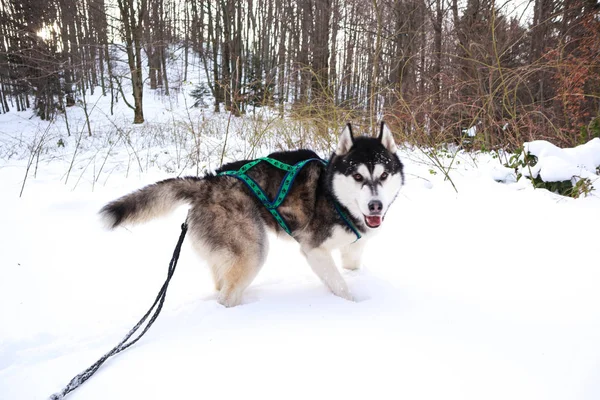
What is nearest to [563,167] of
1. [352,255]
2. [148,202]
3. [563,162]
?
[563,162]

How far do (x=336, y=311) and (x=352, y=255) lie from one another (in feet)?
2.49

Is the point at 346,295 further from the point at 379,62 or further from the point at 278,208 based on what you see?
the point at 379,62

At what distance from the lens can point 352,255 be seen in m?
2.69

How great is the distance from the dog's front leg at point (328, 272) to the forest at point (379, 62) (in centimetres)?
308

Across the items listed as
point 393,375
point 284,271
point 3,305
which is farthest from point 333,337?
point 3,305

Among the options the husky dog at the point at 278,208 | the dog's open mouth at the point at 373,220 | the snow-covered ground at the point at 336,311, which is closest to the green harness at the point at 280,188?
the husky dog at the point at 278,208

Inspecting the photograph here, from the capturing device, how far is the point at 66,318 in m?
2.15

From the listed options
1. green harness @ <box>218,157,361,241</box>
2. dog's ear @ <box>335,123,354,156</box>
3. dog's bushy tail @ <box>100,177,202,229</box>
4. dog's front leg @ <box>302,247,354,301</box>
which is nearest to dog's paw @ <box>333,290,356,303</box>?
dog's front leg @ <box>302,247,354,301</box>

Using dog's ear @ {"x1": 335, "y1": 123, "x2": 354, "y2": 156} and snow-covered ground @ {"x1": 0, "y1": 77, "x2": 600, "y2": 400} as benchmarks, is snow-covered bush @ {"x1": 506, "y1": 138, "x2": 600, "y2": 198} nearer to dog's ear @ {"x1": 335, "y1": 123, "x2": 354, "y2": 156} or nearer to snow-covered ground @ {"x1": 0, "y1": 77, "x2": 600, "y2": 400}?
snow-covered ground @ {"x1": 0, "y1": 77, "x2": 600, "y2": 400}

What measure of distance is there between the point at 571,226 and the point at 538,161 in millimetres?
1192

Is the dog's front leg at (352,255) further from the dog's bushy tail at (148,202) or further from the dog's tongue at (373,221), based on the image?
the dog's bushy tail at (148,202)

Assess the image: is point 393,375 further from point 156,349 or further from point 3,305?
point 3,305

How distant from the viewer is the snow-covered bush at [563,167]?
3.35 m

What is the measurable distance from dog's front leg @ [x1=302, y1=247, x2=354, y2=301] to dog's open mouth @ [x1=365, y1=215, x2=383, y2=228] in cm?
42
